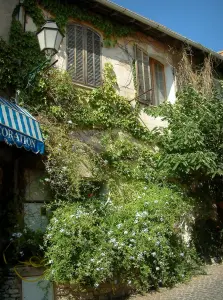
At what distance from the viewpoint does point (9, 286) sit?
6406 mm

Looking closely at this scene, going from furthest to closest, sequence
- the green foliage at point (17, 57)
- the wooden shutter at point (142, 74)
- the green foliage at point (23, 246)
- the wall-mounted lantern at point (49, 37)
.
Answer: the wooden shutter at point (142, 74) < the green foliage at point (17, 57) < the wall-mounted lantern at point (49, 37) < the green foliage at point (23, 246)

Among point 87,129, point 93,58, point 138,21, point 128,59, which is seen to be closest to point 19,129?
point 87,129

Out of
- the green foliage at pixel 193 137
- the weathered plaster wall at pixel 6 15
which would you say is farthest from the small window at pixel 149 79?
the weathered plaster wall at pixel 6 15

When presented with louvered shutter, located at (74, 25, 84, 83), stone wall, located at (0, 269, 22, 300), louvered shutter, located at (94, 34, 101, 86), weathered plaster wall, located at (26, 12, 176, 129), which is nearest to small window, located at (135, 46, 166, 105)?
weathered plaster wall, located at (26, 12, 176, 129)

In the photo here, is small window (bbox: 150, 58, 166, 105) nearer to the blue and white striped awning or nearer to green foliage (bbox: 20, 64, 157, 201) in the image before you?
green foliage (bbox: 20, 64, 157, 201)

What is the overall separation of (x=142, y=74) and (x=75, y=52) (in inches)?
95.8

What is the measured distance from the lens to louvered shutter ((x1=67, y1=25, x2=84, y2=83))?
944 centimetres

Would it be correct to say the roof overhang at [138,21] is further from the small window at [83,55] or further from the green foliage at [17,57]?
the green foliage at [17,57]

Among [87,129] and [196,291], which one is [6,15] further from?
[196,291]

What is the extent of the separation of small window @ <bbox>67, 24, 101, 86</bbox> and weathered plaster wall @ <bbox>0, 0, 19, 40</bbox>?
1685mm

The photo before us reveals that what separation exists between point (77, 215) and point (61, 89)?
11.5 ft

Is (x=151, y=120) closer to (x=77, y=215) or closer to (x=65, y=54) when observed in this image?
(x=65, y=54)

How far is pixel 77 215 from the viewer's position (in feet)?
21.9

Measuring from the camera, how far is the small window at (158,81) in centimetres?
1149
